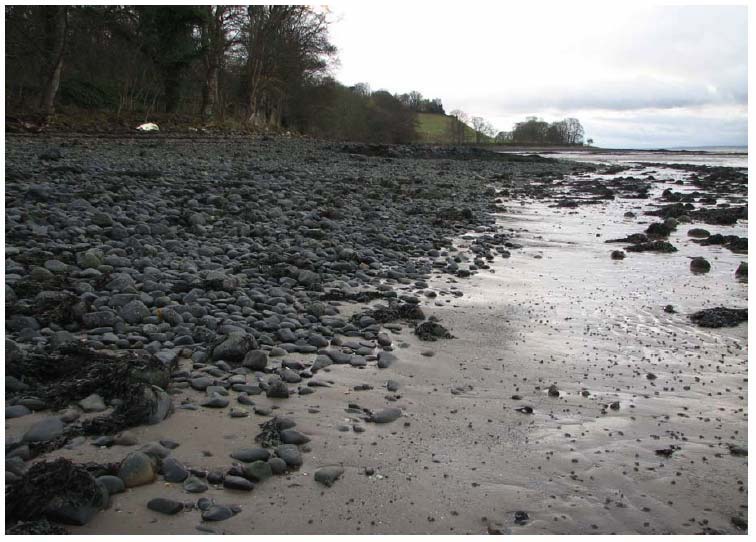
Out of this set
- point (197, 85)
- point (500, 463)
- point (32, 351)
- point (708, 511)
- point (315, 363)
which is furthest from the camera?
point (197, 85)

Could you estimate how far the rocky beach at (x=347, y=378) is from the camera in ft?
8.86

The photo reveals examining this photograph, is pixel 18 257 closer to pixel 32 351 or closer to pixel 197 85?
pixel 32 351

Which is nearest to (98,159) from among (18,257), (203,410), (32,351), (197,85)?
(18,257)

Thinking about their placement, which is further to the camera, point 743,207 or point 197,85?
point 197,85

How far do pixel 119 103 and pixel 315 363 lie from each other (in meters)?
28.4

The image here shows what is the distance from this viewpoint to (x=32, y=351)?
3.96m

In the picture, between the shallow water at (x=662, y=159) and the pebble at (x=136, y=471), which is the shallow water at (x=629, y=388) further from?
the shallow water at (x=662, y=159)

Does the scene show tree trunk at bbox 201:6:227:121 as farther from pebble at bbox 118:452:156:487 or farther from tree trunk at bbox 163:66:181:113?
pebble at bbox 118:452:156:487

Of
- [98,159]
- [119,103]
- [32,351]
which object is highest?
[119,103]

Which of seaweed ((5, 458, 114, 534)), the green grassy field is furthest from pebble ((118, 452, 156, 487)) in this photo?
the green grassy field

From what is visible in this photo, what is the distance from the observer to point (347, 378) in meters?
4.11

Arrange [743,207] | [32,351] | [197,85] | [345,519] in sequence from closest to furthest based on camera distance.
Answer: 1. [345,519]
2. [32,351]
3. [743,207]
4. [197,85]

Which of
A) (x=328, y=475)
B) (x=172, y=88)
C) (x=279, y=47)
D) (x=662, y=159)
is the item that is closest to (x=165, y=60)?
(x=172, y=88)

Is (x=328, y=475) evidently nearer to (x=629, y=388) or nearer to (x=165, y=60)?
(x=629, y=388)
